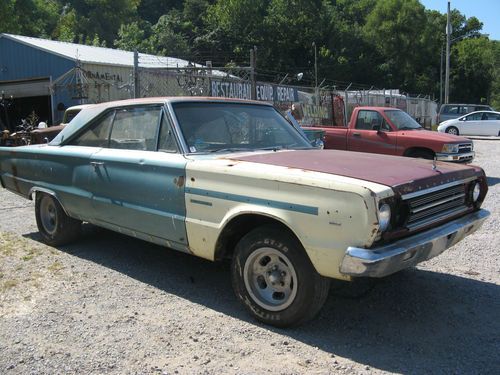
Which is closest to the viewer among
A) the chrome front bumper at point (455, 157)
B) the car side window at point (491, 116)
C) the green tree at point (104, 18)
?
the chrome front bumper at point (455, 157)

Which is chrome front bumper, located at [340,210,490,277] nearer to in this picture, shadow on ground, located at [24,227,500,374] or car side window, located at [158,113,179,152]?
shadow on ground, located at [24,227,500,374]

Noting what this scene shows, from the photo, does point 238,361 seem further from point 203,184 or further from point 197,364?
point 203,184

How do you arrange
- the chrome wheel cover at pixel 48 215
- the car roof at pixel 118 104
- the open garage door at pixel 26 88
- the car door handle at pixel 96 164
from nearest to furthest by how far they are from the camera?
the car roof at pixel 118 104
the car door handle at pixel 96 164
the chrome wheel cover at pixel 48 215
the open garage door at pixel 26 88

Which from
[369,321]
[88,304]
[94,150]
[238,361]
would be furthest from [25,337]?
[369,321]

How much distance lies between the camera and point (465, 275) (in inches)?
199

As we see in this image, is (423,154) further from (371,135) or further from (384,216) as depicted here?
(384,216)

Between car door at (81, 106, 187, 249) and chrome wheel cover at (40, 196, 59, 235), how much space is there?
1.08 metres

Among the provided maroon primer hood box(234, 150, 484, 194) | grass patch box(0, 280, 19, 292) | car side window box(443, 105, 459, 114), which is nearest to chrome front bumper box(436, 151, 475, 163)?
maroon primer hood box(234, 150, 484, 194)

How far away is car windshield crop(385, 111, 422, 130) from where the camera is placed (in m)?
11.7

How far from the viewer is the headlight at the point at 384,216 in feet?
10.8

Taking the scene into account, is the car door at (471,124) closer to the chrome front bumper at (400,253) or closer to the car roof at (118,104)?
the car roof at (118,104)

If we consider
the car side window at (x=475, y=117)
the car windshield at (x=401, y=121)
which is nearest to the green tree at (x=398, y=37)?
the car side window at (x=475, y=117)

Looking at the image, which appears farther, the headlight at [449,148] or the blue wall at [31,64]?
the blue wall at [31,64]

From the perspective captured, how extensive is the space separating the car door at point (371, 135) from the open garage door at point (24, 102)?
12.6m
